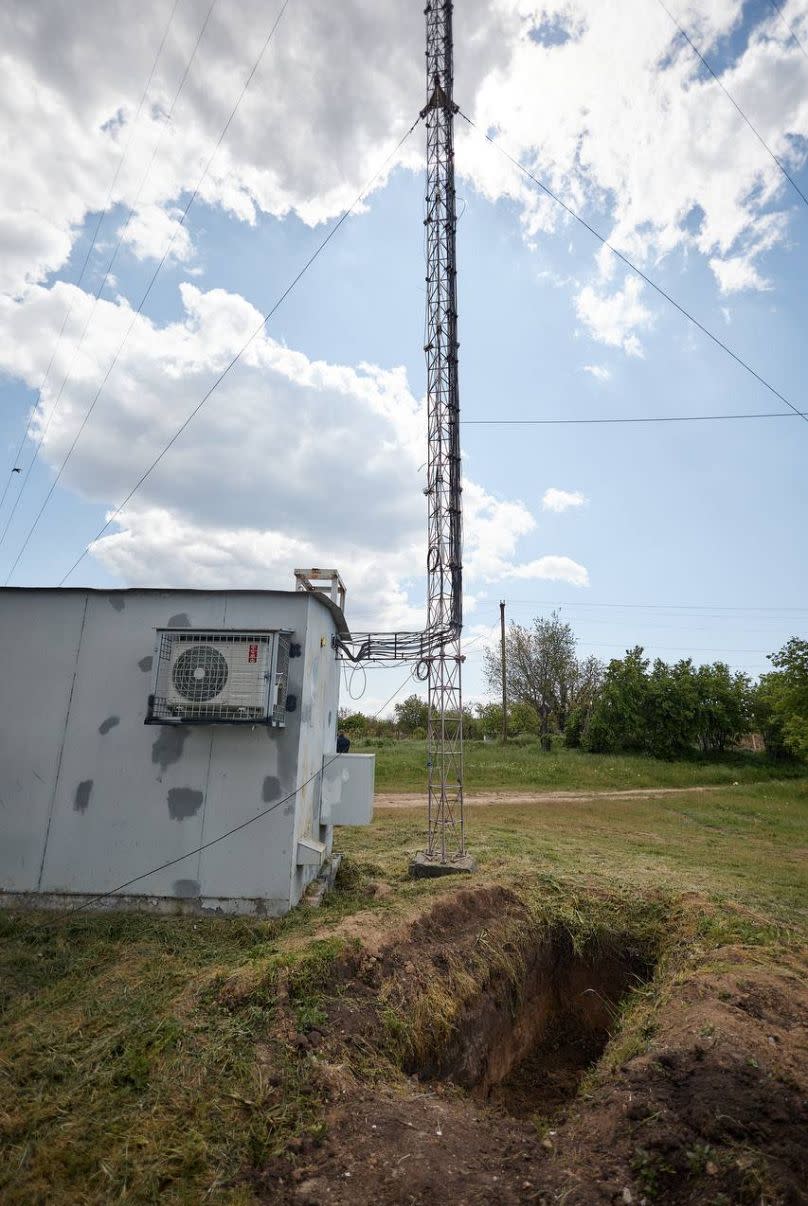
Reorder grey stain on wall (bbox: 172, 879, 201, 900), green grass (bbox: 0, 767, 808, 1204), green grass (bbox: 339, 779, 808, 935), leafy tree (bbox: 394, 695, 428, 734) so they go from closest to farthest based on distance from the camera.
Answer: green grass (bbox: 0, 767, 808, 1204) → grey stain on wall (bbox: 172, 879, 201, 900) → green grass (bbox: 339, 779, 808, 935) → leafy tree (bbox: 394, 695, 428, 734)

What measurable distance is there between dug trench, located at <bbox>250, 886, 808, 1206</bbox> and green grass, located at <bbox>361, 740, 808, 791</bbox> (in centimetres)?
1475

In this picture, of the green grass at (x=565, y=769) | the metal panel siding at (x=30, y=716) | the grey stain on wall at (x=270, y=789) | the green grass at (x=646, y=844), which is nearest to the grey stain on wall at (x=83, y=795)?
the metal panel siding at (x=30, y=716)

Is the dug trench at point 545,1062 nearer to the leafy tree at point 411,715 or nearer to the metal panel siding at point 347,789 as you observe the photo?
the metal panel siding at point 347,789

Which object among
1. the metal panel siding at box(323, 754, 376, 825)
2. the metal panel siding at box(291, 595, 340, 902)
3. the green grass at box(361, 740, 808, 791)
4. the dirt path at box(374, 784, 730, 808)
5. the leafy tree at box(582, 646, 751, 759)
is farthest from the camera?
the leafy tree at box(582, 646, 751, 759)

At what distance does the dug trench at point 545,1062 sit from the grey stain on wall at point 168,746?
A: 314 cm

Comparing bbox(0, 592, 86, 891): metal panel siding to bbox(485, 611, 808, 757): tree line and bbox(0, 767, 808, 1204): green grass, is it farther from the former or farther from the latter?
bbox(485, 611, 808, 757): tree line

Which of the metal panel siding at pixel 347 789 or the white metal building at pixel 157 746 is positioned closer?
the white metal building at pixel 157 746

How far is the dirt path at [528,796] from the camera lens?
1911 cm

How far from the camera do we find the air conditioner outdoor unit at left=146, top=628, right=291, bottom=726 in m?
7.46

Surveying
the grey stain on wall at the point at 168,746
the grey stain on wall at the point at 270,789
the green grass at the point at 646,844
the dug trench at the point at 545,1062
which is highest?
the grey stain on wall at the point at 168,746

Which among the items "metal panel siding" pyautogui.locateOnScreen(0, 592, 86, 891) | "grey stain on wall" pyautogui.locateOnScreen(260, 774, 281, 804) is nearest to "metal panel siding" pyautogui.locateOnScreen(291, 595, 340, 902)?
"grey stain on wall" pyautogui.locateOnScreen(260, 774, 281, 804)

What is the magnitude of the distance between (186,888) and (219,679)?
7.81 feet

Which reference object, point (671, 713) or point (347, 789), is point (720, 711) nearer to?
point (671, 713)

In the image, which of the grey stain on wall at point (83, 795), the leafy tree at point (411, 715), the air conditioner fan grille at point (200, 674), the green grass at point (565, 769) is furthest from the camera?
the leafy tree at point (411, 715)
